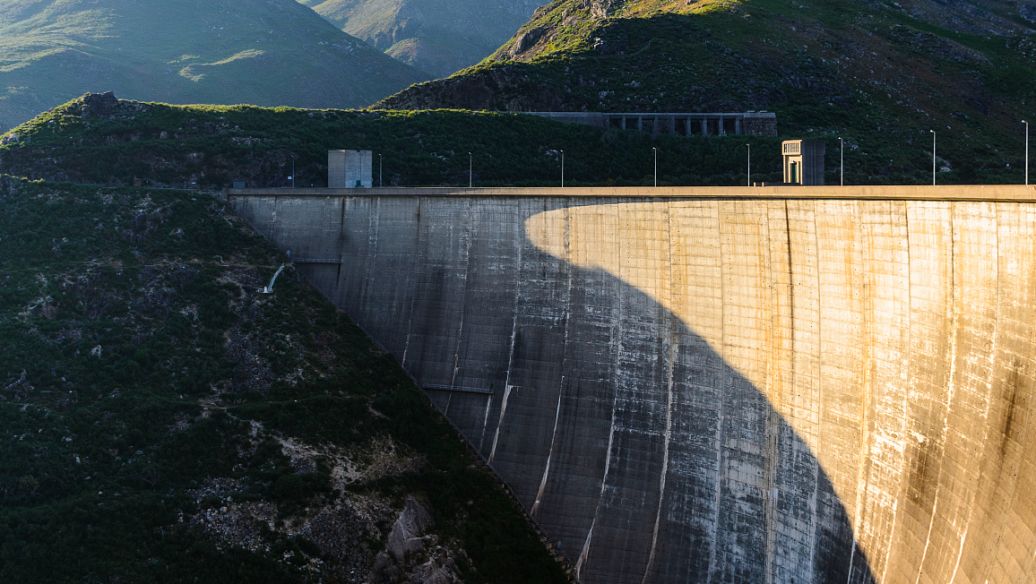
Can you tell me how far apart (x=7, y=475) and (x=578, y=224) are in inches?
1141

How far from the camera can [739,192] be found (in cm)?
4297

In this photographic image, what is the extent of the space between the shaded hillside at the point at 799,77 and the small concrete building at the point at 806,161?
37.6 metres

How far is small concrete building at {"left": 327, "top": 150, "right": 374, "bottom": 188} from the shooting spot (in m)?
70.9

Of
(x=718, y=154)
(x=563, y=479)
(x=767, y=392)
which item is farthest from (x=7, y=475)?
(x=718, y=154)

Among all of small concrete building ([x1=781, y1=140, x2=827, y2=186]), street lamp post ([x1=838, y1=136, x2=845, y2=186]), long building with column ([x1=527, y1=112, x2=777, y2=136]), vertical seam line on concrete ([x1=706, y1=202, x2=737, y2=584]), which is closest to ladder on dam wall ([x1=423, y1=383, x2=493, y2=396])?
vertical seam line on concrete ([x1=706, y1=202, x2=737, y2=584])

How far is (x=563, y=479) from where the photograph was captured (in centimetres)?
4797

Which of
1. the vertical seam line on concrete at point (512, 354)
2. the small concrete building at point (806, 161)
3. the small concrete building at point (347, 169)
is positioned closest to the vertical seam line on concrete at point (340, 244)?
the small concrete building at point (347, 169)

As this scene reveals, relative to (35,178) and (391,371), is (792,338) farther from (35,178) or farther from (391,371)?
(35,178)

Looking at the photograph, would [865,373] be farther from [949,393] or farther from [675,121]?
[675,121]

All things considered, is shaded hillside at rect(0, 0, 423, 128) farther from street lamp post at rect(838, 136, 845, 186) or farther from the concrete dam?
the concrete dam

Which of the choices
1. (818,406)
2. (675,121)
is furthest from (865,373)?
(675,121)

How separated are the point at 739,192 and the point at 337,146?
159 feet

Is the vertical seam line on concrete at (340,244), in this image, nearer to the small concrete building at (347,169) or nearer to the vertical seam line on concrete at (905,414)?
the small concrete building at (347,169)

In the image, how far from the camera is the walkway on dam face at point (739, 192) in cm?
3097
